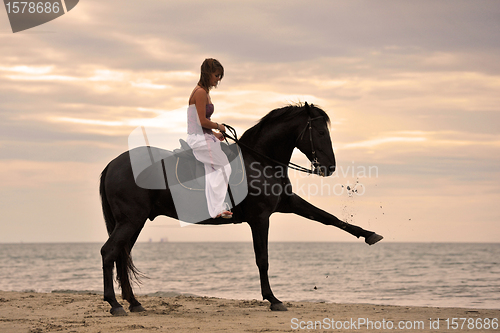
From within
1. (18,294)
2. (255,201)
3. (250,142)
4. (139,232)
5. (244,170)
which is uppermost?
(250,142)

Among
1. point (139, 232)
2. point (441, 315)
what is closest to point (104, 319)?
point (139, 232)

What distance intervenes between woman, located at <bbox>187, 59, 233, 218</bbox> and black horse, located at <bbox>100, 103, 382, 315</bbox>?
1.19 ft

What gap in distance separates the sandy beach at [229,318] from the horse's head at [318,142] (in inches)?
82.6

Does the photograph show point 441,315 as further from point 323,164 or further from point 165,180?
point 165,180

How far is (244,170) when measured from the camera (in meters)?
6.21

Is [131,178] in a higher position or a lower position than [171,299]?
higher

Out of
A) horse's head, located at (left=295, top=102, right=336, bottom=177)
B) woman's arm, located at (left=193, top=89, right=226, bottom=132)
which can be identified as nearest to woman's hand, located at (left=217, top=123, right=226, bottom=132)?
woman's arm, located at (left=193, top=89, right=226, bottom=132)

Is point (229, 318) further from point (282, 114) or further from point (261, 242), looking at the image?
point (282, 114)

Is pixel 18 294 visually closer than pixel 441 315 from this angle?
No

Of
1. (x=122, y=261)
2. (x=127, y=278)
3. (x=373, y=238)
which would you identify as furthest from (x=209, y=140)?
(x=373, y=238)

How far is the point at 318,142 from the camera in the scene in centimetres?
614

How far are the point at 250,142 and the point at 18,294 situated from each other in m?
5.95

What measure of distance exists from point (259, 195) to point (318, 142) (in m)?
1.18

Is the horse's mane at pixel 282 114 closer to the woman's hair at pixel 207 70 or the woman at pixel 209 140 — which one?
the woman at pixel 209 140
